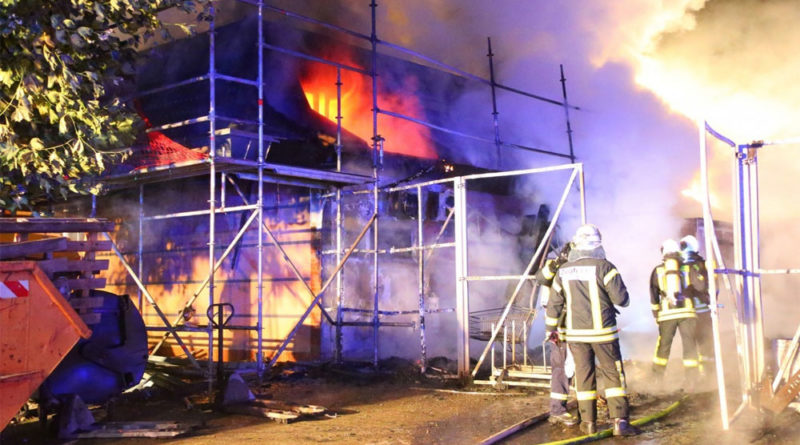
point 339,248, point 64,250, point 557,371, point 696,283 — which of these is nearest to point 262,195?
point 339,248

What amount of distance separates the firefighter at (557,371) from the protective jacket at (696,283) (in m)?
2.22

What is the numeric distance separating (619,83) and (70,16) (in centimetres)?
1174

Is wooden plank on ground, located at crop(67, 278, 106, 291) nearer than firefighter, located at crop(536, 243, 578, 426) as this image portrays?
Yes

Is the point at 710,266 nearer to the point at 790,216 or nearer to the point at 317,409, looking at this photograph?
the point at 317,409

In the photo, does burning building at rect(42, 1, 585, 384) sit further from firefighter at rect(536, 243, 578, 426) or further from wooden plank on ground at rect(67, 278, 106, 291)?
wooden plank on ground at rect(67, 278, 106, 291)

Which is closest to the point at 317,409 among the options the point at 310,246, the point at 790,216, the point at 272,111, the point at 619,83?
the point at 310,246

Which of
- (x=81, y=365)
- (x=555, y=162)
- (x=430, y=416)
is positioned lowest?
(x=430, y=416)

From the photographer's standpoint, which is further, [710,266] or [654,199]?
[654,199]

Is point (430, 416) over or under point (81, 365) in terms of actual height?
under

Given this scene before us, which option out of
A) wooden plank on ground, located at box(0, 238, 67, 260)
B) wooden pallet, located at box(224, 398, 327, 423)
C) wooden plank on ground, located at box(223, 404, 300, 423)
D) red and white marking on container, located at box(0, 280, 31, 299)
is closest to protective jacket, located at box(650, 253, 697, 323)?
wooden pallet, located at box(224, 398, 327, 423)

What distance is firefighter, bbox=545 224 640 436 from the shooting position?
6.01m

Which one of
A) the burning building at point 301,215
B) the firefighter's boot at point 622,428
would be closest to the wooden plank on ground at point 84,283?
the burning building at point 301,215

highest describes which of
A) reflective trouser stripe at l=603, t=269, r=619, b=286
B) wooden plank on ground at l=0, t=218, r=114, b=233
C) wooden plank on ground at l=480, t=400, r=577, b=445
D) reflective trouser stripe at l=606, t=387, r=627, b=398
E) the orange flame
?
the orange flame

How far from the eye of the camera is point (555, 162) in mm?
15703
